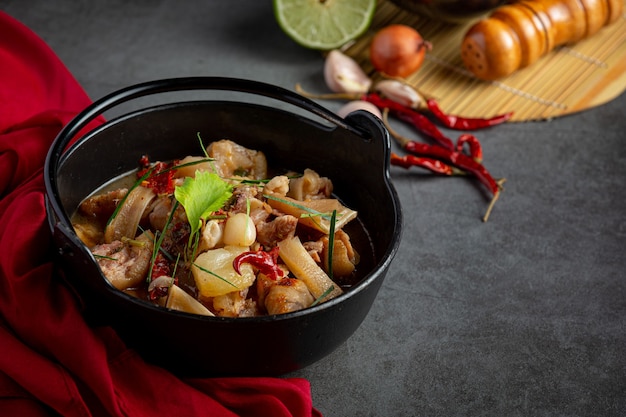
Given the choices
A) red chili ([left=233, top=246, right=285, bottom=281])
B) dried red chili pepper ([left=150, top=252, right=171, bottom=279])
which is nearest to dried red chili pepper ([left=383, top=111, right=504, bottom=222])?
red chili ([left=233, top=246, right=285, bottom=281])

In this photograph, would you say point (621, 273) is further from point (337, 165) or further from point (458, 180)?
point (337, 165)

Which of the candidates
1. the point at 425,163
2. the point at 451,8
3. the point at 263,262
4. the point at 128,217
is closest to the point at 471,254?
the point at 425,163

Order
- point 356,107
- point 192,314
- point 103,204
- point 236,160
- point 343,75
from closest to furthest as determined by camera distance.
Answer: point 192,314
point 103,204
point 236,160
point 356,107
point 343,75

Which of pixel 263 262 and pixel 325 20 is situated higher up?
pixel 263 262

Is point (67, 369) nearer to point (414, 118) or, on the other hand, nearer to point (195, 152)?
point (195, 152)

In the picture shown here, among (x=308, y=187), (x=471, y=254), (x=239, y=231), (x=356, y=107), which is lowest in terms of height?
(x=471, y=254)

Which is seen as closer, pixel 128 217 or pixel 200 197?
pixel 200 197

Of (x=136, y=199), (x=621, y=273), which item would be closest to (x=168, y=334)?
(x=136, y=199)

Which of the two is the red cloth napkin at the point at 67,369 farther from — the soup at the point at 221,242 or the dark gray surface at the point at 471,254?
the dark gray surface at the point at 471,254
